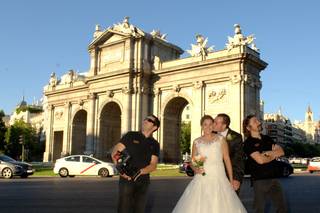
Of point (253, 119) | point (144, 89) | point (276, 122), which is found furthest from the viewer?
point (276, 122)

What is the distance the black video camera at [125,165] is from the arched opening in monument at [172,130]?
35335mm

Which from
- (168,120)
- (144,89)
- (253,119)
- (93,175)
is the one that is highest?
(144,89)

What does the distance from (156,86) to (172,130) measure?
188 inches

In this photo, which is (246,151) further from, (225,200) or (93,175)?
(93,175)

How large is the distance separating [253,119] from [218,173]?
1330 millimetres

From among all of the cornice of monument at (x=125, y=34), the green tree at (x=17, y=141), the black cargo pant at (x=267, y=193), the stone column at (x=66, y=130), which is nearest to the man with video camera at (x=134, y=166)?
the black cargo pant at (x=267, y=193)

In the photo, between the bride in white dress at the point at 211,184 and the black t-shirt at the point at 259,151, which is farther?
the black t-shirt at the point at 259,151

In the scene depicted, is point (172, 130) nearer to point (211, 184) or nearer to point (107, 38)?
point (107, 38)

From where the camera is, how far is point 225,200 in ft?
20.9

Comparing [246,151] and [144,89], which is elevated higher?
[144,89]

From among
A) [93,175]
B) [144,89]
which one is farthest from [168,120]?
[93,175]

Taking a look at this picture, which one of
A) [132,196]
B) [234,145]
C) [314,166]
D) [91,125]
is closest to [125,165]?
[132,196]

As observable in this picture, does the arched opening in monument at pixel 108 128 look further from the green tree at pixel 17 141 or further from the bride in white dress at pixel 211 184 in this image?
the green tree at pixel 17 141

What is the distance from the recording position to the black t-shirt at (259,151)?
23.7 ft
